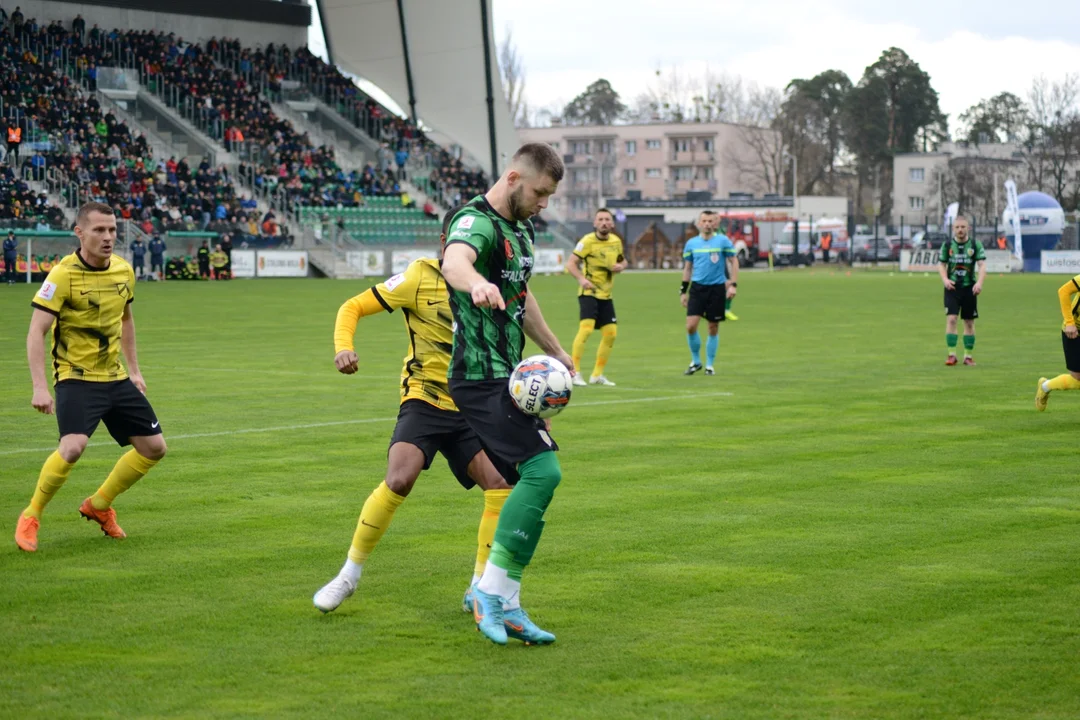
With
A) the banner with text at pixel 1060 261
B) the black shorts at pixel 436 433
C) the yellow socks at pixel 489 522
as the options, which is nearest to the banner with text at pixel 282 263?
the banner with text at pixel 1060 261

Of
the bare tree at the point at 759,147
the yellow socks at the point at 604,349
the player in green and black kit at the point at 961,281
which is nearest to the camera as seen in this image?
the yellow socks at the point at 604,349

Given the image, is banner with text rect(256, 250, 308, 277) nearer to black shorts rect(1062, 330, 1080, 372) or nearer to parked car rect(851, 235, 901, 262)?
parked car rect(851, 235, 901, 262)

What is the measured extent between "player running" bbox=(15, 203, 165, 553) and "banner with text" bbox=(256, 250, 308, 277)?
4551cm

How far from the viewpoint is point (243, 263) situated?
5262 centimetres

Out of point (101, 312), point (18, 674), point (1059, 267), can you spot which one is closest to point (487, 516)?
point (18, 674)

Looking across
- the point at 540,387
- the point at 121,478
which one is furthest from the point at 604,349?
the point at 540,387

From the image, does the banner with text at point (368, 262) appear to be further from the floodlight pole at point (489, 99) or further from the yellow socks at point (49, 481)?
the yellow socks at point (49, 481)

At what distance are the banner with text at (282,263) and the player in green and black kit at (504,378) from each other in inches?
1898

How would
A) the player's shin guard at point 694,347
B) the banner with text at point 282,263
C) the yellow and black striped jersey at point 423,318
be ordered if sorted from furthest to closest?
the banner with text at point 282,263 < the player's shin guard at point 694,347 < the yellow and black striped jersey at point 423,318

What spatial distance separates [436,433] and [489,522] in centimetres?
48

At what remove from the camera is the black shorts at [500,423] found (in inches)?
231

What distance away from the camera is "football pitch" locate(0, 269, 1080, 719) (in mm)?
5348

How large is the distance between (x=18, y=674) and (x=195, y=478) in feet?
16.3

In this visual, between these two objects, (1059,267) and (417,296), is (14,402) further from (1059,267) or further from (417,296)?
(1059,267)
